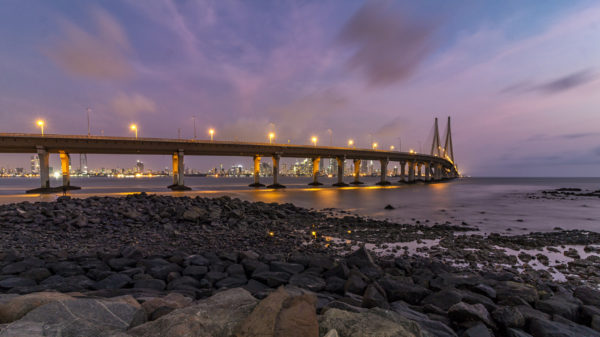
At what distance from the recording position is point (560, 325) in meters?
4.34

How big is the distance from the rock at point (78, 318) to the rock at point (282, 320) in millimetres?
1808

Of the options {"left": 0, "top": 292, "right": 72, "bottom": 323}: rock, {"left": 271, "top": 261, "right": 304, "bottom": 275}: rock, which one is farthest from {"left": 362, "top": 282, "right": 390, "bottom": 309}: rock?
{"left": 0, "top": 292, "right": 72, "bottom": 323}: rock

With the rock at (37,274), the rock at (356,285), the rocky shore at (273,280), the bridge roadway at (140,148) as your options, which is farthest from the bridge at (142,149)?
the rock at (356,285)

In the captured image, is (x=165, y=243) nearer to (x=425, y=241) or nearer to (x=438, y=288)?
(x=438, y=288)

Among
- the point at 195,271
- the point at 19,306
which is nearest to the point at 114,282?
the point at 195,271

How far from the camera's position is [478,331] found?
399 centimetres

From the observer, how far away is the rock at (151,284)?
6176 millimetres

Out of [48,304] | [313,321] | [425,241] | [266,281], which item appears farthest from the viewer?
[425,241]

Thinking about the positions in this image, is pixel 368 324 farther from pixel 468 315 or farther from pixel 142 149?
pixel 142 149

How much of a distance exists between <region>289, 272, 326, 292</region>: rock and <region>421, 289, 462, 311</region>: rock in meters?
2.34

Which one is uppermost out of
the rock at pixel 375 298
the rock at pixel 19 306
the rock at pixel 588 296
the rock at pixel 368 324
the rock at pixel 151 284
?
the rock at pixel 19 306

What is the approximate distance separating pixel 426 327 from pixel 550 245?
44.3 feet

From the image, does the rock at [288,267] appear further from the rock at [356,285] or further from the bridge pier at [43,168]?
the bridge pier at [43,168]

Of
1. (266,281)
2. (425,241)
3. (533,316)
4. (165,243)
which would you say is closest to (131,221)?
(165,243)
